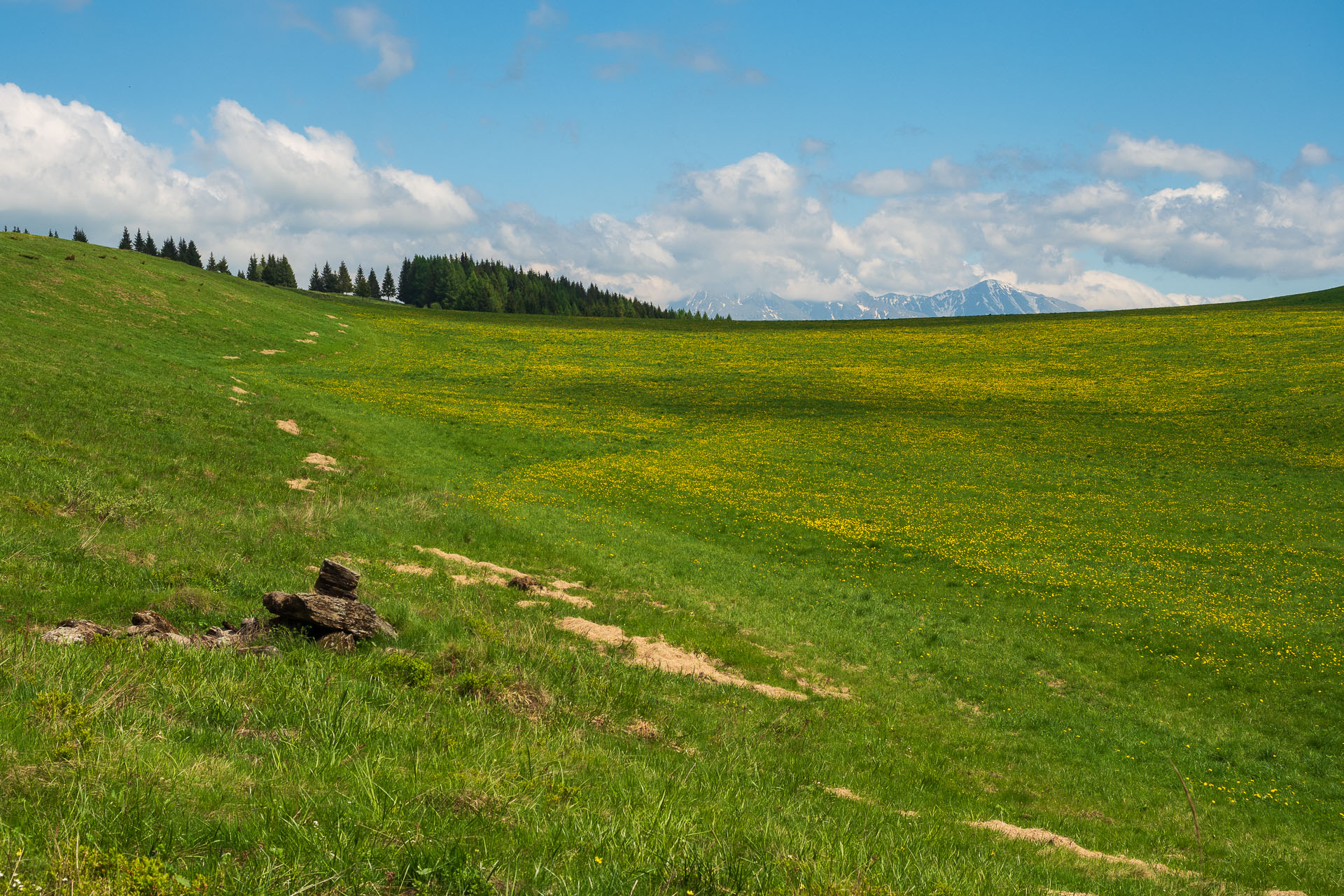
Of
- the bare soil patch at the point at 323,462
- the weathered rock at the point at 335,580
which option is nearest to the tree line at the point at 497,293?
the bare soil patch at the point at 323,462

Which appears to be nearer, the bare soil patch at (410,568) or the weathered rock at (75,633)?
the weathered rock at (75,633)

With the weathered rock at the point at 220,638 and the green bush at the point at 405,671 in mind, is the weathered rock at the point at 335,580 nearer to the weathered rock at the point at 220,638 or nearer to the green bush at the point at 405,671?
the weathered rock at the point at 220,638

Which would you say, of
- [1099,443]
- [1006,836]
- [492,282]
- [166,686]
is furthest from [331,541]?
[492,282]

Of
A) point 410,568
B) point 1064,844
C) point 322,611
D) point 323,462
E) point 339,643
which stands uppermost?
point 322,611

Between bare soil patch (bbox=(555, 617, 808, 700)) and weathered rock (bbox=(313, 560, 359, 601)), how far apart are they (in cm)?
651

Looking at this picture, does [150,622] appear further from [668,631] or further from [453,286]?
[453,286]

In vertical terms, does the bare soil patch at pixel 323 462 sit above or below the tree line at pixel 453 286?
below

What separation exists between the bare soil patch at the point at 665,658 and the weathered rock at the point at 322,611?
678 centimetres

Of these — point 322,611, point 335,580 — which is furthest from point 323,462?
point 322,611

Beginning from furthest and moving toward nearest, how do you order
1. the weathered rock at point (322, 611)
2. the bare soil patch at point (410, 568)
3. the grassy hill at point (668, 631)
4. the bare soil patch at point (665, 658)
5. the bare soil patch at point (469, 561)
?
1. the bare soil patch at point (469, 561)
2. the bare soil patch at point (410, 568)
3. the bare soil patch at point (665, 658)
4. the weathered rock at point (322, 611)
5. the grassy hill at point (668, 631)

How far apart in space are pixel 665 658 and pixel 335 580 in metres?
8.48

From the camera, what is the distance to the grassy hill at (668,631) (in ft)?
19.6

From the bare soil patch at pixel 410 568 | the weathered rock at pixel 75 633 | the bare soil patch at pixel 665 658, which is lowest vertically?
the bare soil patch at pixel 665 658

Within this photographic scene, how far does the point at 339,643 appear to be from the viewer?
11.9m
